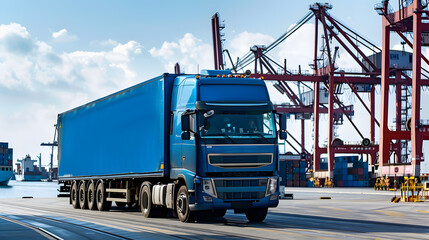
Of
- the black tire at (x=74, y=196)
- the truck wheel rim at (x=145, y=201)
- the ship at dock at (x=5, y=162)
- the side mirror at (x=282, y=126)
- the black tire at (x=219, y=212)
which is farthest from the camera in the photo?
the ship at dock at (x=5, y=162)

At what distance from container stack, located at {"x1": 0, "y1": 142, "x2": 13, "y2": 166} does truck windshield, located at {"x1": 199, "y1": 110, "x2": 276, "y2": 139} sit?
14606 centimetres

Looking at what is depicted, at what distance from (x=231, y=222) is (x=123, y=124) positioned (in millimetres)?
5891

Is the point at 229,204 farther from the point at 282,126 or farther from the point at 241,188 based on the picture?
the point at 282,126

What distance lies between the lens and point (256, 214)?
19.9m

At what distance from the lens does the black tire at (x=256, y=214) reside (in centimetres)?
1967

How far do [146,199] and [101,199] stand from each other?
4689 mm

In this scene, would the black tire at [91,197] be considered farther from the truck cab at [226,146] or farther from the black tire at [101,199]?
the truck cab at [226,146]

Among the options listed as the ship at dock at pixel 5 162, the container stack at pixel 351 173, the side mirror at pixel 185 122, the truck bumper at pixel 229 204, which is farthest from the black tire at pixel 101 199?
the ship at dock at pixel 5 162

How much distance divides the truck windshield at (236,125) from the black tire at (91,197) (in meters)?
10.1

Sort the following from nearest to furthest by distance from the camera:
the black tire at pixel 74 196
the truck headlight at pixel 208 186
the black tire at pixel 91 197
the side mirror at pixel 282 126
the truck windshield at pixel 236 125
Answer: the truck headlight at pixel 208 186 < the truck windshield at pixel 236 125 < the side mirror at pixel 282 126 < the black tire at pixel 91 197 < the black tire at pixel 74 196

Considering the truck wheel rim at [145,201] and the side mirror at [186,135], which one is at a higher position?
the side mirror at [186,135]

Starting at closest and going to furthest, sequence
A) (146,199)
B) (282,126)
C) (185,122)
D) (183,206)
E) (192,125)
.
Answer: (185,122), (192,125), (282,126), (183,206), (146,199)

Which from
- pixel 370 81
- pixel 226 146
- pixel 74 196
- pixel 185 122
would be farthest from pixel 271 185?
pixel 370 81

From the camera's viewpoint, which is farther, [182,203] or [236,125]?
[182,203]
